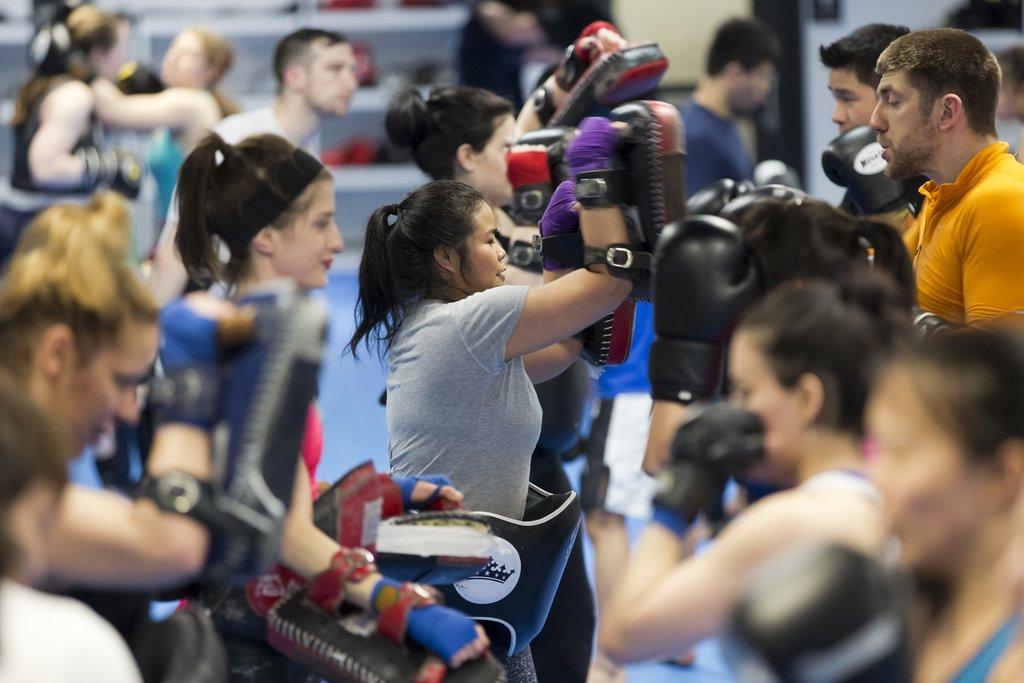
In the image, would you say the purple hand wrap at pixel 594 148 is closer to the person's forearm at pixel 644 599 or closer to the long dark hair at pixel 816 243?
the long dark hair at pixel 816 243

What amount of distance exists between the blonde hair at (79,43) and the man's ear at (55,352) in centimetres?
459

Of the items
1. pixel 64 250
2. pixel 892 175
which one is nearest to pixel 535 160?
pixel 892 175

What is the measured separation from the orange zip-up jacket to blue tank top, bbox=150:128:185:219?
12.7ft

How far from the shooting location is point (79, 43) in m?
6.43

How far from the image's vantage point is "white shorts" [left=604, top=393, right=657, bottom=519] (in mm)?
4430

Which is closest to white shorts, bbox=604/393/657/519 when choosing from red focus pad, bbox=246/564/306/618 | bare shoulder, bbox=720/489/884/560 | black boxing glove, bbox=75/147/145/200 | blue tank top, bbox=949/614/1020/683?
red focus pad, bbox=246/564/306/618

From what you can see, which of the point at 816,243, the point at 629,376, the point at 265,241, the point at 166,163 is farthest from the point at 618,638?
the point at 166,163

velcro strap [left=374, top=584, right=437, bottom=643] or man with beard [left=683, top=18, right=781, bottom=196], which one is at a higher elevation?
velcro strap [left=374, top=584, right=437, bottom=643]

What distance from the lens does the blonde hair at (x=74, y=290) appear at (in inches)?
75.5

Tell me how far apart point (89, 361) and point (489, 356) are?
1.08 meters

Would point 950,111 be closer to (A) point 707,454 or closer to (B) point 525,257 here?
(B) point 525,257

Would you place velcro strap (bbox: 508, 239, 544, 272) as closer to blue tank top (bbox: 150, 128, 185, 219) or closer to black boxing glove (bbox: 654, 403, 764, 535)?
black boxing glove (bbox: 654, 403, 764, 535)

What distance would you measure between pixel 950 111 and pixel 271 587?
6.45ft

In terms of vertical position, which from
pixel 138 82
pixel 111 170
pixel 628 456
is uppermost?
pixel 138 82
